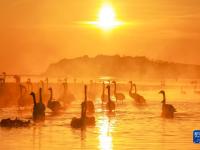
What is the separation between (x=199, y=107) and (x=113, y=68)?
10234cm

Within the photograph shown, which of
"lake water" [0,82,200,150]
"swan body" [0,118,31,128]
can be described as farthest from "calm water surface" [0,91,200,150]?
"swan body" [0,118,31,128]

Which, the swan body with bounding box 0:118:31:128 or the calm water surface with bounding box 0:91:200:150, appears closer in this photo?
the calm water surface with bounding box 0:91:200:150

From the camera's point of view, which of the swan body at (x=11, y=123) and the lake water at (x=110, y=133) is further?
the swan body at (x=11, y=123)

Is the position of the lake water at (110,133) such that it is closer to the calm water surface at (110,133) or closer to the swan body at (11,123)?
the calm water surface at (110,133)

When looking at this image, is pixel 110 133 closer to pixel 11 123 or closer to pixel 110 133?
pixel 110 133

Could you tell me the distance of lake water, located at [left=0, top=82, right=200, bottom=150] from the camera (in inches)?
879

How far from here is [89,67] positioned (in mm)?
138625

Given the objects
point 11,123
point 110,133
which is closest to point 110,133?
point 110,133

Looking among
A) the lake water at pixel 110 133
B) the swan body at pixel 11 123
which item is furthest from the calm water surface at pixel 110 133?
the swan body at pixel 11 123

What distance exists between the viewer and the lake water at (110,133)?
22.3 m

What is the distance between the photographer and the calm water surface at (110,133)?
22.3 metres

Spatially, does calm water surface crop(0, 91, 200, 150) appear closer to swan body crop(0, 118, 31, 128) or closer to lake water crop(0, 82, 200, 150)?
lake water crop(0, 82, 200, 150)

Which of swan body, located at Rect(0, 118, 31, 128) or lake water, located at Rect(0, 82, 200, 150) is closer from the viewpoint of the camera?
lake water, located at Rect(0, 82, 200, 150)

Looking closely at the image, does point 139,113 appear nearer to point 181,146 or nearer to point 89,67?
point 181,146
